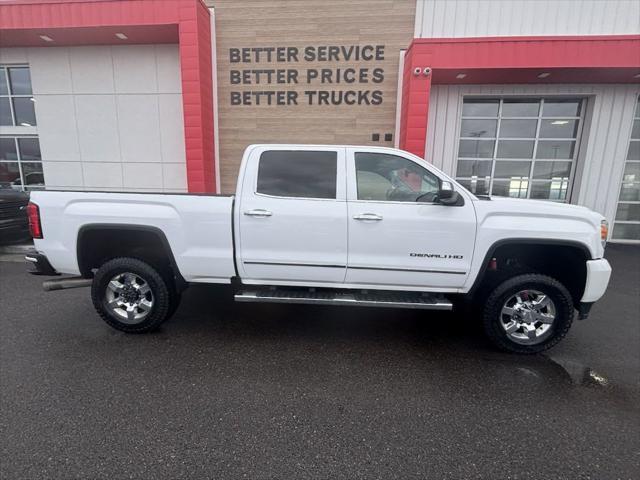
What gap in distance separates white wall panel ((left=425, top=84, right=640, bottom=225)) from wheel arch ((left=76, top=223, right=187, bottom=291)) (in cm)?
773

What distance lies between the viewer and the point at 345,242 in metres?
3.47

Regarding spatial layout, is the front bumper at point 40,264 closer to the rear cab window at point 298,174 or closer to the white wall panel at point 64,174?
the rear cab window at point 298,174

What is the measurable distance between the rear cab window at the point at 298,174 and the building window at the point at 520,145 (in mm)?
7133

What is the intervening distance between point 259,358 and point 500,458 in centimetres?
210

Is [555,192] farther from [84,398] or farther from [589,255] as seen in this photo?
[84,398]

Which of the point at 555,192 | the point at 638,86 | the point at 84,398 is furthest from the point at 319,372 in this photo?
the point at 638,86

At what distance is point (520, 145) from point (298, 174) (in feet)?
27.3

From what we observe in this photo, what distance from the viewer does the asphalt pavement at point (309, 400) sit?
214cm

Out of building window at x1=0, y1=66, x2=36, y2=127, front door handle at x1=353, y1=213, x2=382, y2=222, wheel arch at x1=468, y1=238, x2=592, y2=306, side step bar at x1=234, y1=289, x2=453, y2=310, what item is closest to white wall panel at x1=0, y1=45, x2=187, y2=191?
building window at x1=0, y1=66, x2=36, y2=127

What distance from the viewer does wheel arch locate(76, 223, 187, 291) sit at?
3584mm

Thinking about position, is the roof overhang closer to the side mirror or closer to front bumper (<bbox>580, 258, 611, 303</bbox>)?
the side mirror

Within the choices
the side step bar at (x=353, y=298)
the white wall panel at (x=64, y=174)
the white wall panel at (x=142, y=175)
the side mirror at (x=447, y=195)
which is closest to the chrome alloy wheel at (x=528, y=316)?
the side step bar at (x=353, y=298)

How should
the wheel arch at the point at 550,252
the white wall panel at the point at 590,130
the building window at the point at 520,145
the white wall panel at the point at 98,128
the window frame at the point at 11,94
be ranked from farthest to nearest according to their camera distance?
the window frame at the point at 11,94, the white wall panel at the point at 98,128, the building window at the point at 520,145, the white wall panel at the point at 590,130, the wheel arch at the point at 550,252

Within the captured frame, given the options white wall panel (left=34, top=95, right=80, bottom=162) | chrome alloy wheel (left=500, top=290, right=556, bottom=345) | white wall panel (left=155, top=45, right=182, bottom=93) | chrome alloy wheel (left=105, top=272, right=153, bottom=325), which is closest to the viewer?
chrome alloy wheel (left=500, top=290, right=556, bottom=345)
